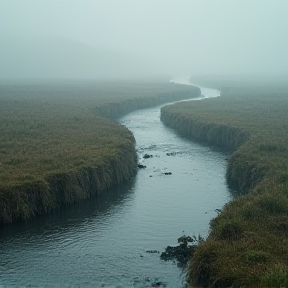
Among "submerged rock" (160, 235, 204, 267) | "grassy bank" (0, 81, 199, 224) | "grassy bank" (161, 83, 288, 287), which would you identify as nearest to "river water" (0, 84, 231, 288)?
"submerged rock" (160, 235, 204, 267)

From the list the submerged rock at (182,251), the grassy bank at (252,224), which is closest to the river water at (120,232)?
the submerged rock at (182,251)

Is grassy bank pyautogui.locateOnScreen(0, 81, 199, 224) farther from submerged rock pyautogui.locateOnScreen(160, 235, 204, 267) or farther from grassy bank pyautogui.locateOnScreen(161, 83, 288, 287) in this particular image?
grassy bank pyautogui.locateOnScreen(161, 83, 288, 287)

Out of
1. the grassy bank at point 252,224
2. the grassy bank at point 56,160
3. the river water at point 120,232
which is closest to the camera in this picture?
the grassy bank at point 252,224

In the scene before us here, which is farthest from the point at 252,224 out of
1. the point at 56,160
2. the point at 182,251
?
the point at 56,160

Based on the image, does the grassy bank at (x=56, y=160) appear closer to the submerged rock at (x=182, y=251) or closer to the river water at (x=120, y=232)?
the river water at (x=120, y=232)

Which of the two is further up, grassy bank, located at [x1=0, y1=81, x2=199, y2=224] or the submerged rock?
grassy bank, located at [x1=0, y1=81, x2=199, y2=224]

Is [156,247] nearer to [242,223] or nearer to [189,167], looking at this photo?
[242,223]

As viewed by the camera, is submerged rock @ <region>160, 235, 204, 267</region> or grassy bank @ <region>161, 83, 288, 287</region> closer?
grassy bank @ <region>161, 83, 288, 287</region>

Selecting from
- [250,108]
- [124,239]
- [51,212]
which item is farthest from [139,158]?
[250,108]
